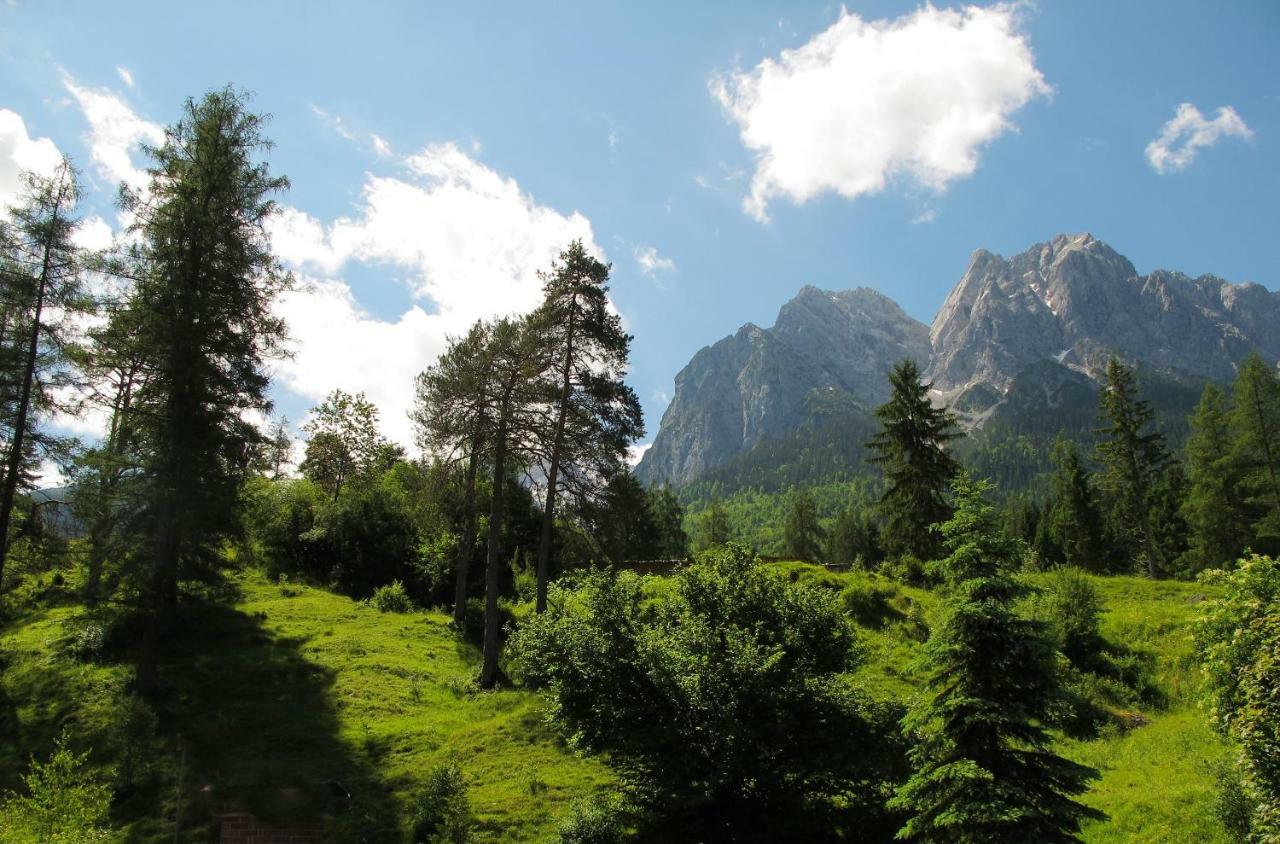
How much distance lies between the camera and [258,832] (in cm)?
1260

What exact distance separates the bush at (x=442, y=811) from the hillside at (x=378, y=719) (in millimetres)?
395

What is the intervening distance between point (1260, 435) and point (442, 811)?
46292 millimetres

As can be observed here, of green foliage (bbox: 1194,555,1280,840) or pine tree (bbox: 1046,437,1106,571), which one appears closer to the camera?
green foliage (bbox: 1194,555,1280,840)

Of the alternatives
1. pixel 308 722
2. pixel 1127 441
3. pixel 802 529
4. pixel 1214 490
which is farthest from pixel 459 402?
pixel 802 529

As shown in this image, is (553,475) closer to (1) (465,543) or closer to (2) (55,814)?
(1) (465,543)

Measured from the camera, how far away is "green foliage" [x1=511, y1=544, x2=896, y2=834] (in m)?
12.0

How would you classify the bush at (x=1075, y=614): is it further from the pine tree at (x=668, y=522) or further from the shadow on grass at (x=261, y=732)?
the pine tree at (x=668, y=522)

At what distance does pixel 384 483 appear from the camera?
44.5 meters

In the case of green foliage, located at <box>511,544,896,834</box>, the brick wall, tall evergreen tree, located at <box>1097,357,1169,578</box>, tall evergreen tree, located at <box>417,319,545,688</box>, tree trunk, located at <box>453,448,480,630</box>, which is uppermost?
tall evergreen tree, located at <box>1097,357,1169,578</box>

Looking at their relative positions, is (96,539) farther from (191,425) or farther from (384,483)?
(384,483)

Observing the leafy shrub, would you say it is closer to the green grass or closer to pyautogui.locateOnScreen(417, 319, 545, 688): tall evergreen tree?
the green grass

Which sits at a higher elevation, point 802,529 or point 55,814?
point 802,529

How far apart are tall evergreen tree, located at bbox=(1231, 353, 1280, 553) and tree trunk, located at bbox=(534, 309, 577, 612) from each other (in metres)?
37.8

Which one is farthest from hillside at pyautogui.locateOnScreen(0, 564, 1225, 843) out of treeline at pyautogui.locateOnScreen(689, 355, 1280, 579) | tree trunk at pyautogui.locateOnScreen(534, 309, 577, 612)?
treeline at pyautogui.locateOnScreen(689, 355, 1280, 579)
